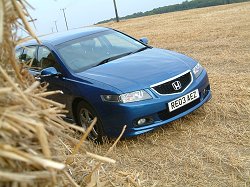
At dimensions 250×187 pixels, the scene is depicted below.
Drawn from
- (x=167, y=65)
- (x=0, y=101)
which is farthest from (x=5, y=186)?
(x=167, y=65)

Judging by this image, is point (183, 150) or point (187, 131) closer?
point (183, 150)

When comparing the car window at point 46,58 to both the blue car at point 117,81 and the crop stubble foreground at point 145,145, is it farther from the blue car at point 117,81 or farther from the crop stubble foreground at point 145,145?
the crop stubble foreground at point 145,145

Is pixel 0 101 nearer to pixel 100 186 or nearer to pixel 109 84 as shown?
pixel 100 186

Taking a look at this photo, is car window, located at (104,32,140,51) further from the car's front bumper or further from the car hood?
the car's front bumper

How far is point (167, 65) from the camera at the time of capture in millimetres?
6008

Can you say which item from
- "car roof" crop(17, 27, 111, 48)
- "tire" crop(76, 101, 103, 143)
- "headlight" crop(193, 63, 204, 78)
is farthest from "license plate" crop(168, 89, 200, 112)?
"car roof" crop(17, 27, 111, 48)

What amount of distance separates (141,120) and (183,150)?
674 mm

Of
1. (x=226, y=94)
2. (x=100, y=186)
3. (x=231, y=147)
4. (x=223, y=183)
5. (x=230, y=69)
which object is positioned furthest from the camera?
(x=230, y=69)

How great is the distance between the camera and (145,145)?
555 centimetres

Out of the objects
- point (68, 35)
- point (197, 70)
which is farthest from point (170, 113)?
point (68, 35)

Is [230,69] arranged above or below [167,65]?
below

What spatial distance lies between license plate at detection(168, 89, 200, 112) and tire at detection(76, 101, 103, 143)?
984 mm

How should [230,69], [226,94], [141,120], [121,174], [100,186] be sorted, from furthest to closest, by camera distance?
[230,69], [226,94], [141,120], [121,174], [100,186]

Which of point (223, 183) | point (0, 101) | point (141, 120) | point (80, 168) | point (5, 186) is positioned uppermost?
point (0, 101)
